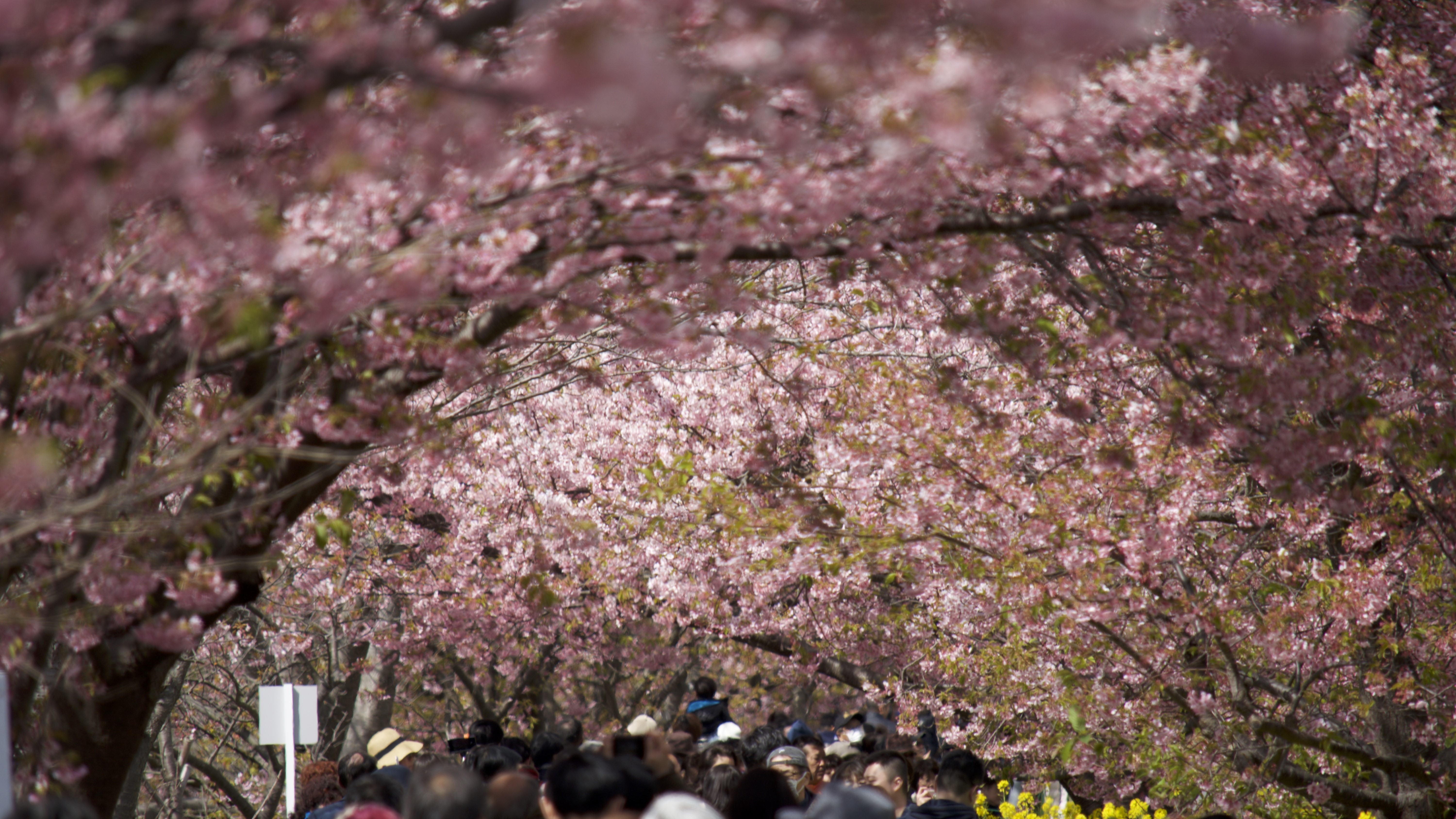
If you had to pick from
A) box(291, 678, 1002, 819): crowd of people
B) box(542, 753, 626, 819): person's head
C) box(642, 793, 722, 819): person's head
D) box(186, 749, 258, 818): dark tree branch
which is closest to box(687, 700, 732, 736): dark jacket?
box(291, 678, 1002, 819): crowd of people

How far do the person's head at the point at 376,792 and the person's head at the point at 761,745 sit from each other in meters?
3.26

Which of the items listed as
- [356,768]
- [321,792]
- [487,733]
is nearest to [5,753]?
[321,792]

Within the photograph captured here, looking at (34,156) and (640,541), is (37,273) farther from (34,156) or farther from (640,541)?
(640,541)

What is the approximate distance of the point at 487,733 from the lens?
10312 mm

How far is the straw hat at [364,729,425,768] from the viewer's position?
9.39 m

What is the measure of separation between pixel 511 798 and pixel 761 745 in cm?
471

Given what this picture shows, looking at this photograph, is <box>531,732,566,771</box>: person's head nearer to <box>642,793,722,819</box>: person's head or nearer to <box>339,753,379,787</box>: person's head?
<box>339,753,379,787</box>: person's head

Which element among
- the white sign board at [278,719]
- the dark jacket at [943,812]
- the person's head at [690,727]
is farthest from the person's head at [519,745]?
the dark jacket at [943,812]

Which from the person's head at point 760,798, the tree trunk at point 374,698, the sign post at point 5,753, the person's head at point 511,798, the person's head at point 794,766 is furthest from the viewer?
the tree trunk at point 374,698

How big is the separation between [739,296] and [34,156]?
5156mm

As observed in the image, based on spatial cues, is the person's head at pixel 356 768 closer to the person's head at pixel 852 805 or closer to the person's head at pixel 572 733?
the person's head at pixel 572 733

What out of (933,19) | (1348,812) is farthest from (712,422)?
(933,19)

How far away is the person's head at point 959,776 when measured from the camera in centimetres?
759

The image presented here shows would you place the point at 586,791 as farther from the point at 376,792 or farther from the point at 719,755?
the point at 719,755
